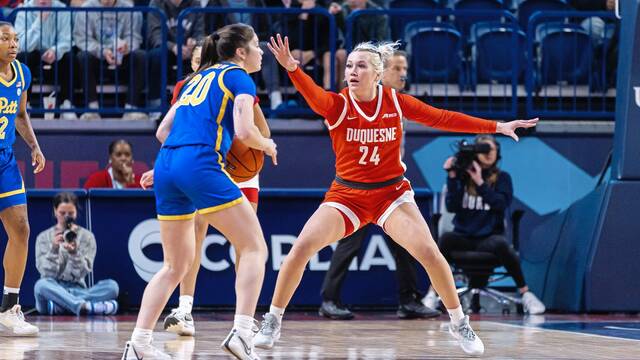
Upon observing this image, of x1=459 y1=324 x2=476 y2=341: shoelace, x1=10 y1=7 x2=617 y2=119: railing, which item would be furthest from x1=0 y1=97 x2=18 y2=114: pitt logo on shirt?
x1=10 y1=7 x2=617 y2=119: railing

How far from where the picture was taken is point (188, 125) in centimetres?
690

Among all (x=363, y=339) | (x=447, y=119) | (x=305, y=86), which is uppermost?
→ (x=305, y=86)

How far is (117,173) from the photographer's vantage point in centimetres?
1259

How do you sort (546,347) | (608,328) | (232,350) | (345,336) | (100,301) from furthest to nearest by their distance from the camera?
(100,301)
(608,328)
(345,336)
(546,347)
(232,350)

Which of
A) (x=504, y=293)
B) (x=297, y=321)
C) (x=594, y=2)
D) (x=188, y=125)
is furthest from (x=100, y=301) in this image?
(x=594, y=2)

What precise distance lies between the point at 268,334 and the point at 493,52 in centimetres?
689

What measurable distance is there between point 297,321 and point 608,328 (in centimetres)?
269

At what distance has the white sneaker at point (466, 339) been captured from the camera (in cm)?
787

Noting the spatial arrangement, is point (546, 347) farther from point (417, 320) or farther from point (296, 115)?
point (296, 115)

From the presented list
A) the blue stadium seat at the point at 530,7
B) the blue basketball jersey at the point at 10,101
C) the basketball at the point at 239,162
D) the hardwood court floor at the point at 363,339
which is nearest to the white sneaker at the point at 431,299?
the hardwood court floor at the point at 363,339

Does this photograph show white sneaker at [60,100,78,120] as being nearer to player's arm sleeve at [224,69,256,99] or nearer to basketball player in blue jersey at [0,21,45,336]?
basketball player in blue jersey at [0,21,45,336]

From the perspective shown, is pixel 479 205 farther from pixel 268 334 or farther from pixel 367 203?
pixel 268 334

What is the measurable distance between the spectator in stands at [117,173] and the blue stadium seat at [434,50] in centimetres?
350

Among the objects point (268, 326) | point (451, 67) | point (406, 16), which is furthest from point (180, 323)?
point (406, 16)
